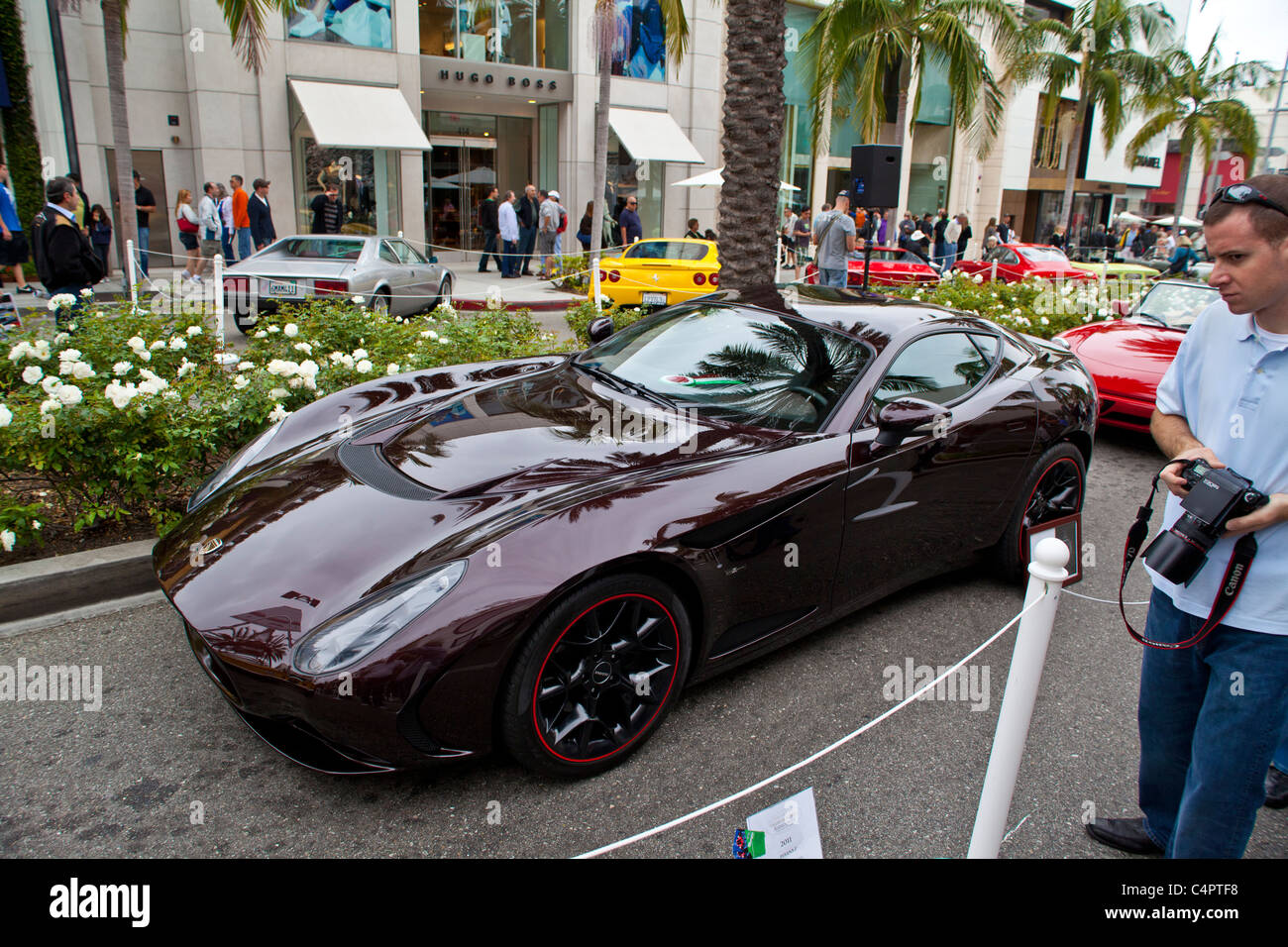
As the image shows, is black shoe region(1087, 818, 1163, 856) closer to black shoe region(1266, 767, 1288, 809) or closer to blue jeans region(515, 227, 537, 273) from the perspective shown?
black shoe region(1266, 767, 1288, 809)

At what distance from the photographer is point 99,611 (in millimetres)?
3842

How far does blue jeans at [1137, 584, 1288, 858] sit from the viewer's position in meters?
2.06

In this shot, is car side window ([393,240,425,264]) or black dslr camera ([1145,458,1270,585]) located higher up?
car side window ([393,240,425,264])

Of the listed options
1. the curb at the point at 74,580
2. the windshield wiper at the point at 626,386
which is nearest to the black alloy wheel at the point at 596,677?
the windshield wiper at the point at 626,386

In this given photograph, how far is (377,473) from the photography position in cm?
320

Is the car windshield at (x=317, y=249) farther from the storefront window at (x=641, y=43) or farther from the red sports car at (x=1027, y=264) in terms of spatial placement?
the storefront window at (x=641, y=43)

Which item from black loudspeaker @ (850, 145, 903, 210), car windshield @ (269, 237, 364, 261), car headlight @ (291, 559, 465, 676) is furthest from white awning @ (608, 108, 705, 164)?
car headlight @ (291, 559, 465, 676)

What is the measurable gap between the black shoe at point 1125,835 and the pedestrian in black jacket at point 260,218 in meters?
16.8

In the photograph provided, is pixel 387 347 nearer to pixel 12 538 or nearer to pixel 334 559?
pixel 12 538

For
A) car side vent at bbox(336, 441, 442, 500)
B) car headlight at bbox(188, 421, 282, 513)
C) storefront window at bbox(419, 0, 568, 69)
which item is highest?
storefront window at bbox(419, 0, 568, 69)

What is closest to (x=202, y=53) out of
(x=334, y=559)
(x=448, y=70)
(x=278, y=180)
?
(x=278, y=180)

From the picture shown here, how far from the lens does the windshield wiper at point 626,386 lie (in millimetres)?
3650

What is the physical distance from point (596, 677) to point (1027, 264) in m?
17.8
